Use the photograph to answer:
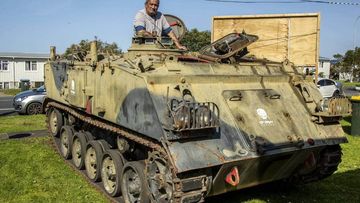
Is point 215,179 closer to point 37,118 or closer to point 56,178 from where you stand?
point 56,178

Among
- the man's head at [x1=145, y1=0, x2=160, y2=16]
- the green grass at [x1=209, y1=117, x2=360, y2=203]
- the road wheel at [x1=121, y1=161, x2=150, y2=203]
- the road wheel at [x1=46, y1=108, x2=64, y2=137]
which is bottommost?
the green grass at [x1=209, y1=117, x2=360, y2=203]

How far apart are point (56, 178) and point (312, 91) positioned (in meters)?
5.29

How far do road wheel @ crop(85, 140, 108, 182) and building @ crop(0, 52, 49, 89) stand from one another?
135ft

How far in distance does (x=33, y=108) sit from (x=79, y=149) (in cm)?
1073

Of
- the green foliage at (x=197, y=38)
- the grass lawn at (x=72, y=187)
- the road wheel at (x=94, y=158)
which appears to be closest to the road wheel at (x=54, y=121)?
the grass lawn at (x=72, y=187)

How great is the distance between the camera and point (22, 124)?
1620 centimetres

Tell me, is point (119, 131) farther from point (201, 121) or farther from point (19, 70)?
point (19, 70)

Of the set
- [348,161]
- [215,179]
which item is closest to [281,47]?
[348,161]

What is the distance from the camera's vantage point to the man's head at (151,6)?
28.8ft

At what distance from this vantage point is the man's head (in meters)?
8.79

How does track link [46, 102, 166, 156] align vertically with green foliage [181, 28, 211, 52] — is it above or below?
below

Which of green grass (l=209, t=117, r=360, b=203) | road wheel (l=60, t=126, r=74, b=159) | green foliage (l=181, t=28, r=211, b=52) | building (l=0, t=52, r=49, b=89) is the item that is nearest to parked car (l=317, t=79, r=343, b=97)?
green foliage (l=181, t=28, r=211, b=52)

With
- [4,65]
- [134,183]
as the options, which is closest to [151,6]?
[134,183]

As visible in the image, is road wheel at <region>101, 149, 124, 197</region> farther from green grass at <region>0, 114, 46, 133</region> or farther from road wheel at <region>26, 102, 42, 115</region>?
road wheel at <region>26, 102, 42, 115</region>
